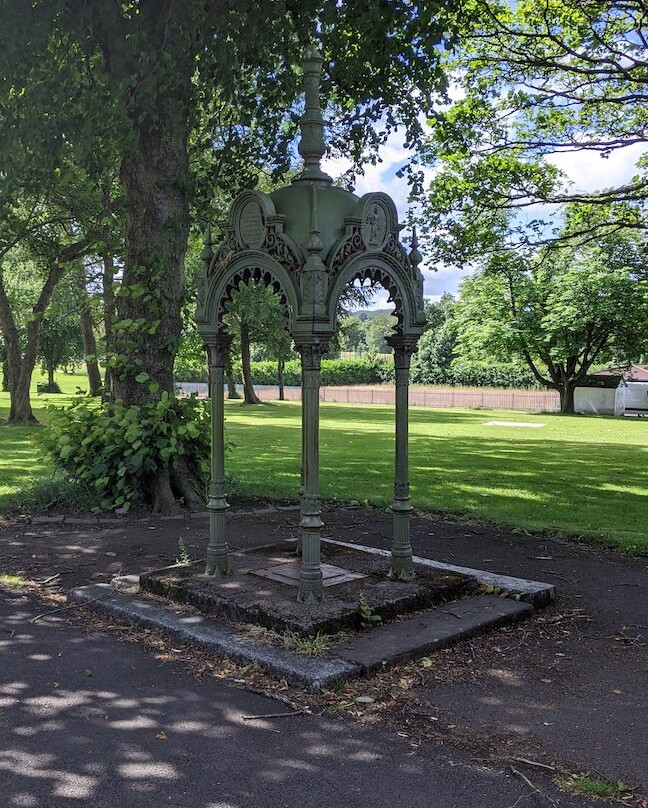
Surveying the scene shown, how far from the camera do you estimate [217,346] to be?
637cm

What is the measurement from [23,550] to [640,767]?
6.44 m

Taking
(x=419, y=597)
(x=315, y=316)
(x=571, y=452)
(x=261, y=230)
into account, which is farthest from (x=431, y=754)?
(x=571, y=452)

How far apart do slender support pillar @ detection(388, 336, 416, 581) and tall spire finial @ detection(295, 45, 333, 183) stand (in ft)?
4.85

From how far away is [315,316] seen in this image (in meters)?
5.27

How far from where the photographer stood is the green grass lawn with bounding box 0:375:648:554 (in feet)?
34.3

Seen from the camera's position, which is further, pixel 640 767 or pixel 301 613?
pixel 301 613

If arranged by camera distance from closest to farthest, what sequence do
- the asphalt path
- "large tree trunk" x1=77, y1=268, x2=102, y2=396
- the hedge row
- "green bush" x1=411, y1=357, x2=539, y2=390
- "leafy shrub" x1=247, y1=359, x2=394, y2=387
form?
the asphalt path → "large tree trunk" x1=77, y1=268, x2=102, y2=396 → "green bush" x1=411, y1=357, x2=539, y2=390 → the hedge row → "leafy shrub" x1=247, y1=359, x2=394, y2=387

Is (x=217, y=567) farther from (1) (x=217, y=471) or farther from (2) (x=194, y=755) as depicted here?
(2) (x=194, y=755)

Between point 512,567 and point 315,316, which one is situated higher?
point 315,316

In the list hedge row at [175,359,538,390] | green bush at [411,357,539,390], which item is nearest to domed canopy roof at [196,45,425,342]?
green bush at [411,357,539,390]

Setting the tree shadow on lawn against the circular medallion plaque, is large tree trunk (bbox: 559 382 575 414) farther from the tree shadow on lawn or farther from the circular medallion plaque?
the circular medallion plaque

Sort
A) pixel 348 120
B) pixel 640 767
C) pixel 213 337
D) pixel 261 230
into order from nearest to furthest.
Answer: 1. pixel 640 767
2. pixel 261 230
3. pixel 213 337
4. pixel 348 120

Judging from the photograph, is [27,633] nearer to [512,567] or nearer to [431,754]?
[431,754]

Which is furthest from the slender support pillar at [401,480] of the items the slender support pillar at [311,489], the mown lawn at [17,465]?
the mown lawn at [17,465]
